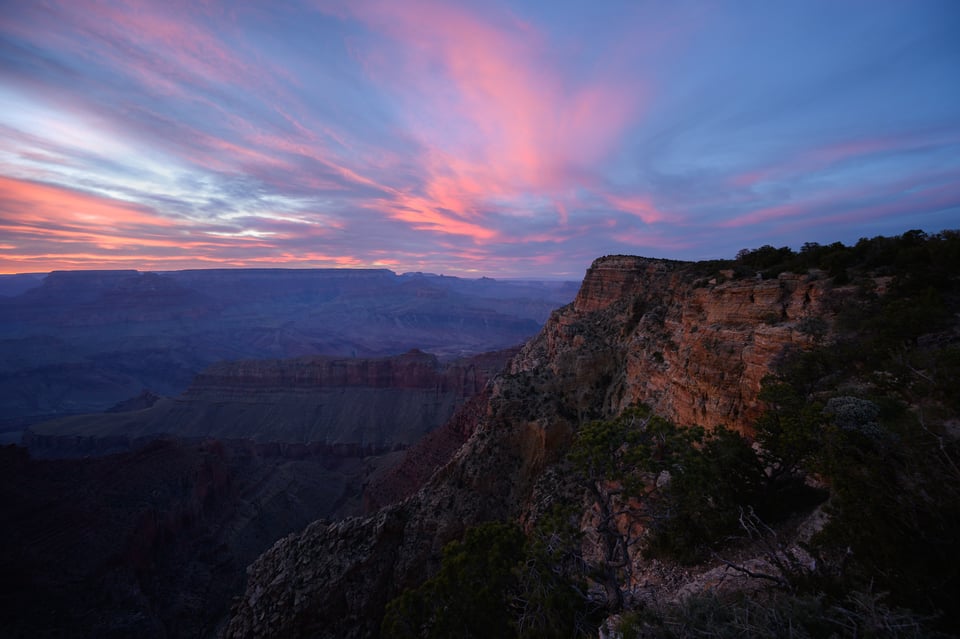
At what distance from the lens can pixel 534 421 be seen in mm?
23625

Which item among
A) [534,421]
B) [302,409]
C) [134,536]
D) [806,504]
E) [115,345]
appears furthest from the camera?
[115,345]

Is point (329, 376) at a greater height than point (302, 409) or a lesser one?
greater

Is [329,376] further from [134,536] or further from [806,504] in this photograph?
[806,504]

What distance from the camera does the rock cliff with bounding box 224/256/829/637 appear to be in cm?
1625

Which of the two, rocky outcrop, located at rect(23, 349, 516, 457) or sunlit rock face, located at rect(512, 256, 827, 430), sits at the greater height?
sunlit rock face, located at rect(512, 256, 827, 430)

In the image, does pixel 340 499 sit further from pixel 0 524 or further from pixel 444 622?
pixel 444 622

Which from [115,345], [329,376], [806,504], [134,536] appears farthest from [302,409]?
[115,345]

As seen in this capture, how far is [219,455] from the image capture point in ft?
153

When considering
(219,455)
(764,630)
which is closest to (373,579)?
(764,630)

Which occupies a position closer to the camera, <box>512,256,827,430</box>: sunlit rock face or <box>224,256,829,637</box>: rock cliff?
<box>512,256,827,430</box>: sunlit rock face

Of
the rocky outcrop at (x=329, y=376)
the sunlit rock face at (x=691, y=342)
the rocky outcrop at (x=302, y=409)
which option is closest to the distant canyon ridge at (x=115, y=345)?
the rocky outcrop at (x=329, y=376)

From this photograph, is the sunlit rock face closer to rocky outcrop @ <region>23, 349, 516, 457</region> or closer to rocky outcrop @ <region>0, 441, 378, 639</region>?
rocky outcrop @ <region>0, 441, 378, 639</region>

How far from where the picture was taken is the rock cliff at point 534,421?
53.3 feet

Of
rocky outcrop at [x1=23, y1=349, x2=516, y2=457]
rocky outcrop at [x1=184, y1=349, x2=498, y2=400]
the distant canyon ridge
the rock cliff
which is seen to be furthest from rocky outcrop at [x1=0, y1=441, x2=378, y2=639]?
the distant canyon ridge
